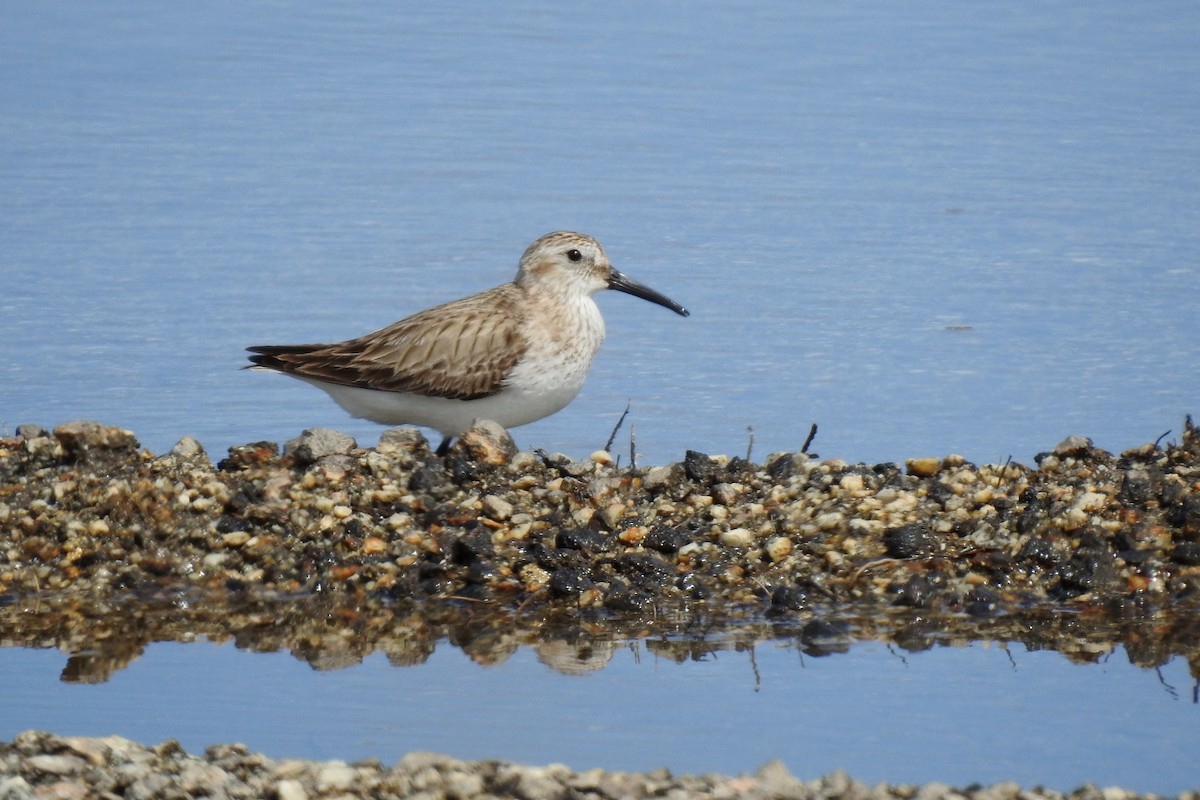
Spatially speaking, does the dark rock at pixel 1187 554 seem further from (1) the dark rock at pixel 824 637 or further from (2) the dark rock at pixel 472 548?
(2) the dark rock at pixel 472 548

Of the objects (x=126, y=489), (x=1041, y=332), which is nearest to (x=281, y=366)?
(x=126, y=489)

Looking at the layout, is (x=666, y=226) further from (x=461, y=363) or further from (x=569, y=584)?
(x=569, y=584)

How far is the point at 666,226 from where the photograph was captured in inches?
540

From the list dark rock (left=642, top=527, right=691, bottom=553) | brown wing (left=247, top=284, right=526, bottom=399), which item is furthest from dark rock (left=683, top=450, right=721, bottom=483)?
brown wing (left=247, top=284, right=526, bottom=399)

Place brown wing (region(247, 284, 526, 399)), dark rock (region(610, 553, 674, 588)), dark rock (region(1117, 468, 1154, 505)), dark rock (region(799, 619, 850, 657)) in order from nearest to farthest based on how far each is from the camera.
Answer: dark rock (region(799, 619, 850, 657)) → dark rock (region(610, 553, 674, 588)) → dark rock (region(1117, 468, 1154, 505)) → brown wing (region(247, 284, 526, 399))

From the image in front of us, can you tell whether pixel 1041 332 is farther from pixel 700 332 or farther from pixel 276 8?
pixel 276 8

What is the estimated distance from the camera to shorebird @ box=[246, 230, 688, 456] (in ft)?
30.8

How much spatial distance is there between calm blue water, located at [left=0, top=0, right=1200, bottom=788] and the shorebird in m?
0.69

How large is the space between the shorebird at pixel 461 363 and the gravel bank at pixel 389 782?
346 cm

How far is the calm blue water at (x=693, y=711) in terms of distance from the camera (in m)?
6.35

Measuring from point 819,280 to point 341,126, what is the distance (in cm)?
538

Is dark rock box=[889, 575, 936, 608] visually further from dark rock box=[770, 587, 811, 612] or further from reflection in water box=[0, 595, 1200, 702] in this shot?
dark rock box=[770, 587, 811, 612]

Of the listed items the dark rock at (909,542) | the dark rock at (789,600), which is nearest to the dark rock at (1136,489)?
the dark rock at (909,542)

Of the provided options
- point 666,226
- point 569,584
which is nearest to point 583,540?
point 569,584
